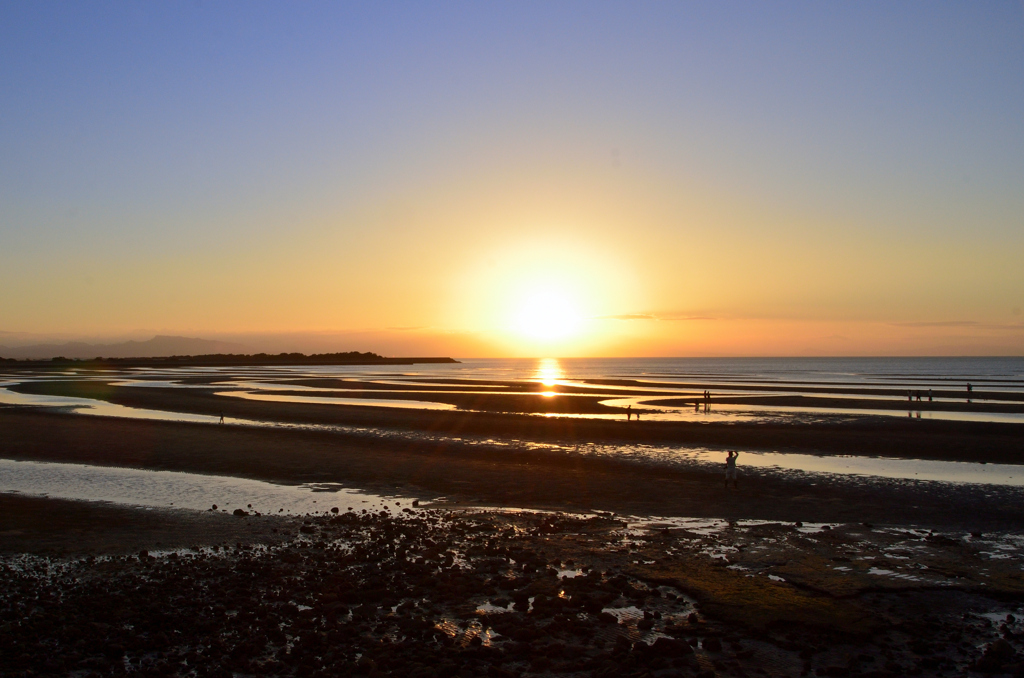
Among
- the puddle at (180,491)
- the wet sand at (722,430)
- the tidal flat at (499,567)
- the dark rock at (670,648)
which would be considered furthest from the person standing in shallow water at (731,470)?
the dark rock at (670,648)

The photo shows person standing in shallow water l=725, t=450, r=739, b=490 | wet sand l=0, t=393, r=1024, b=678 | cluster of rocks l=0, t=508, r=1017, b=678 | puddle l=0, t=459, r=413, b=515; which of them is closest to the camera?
cluster of rocks l=0, t=508, r=1017, b=678

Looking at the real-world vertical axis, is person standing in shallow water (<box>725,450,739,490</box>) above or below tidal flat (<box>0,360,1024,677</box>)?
above

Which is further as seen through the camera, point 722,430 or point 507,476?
point 722,430

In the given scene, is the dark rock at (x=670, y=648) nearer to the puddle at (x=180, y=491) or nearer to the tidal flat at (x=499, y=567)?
the tidal flat at (x=499, y=567)

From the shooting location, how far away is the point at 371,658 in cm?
838

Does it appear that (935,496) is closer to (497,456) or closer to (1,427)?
(497,456)

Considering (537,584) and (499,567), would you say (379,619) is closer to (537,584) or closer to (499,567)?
(537,584)

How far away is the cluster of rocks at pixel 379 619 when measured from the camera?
833 centimetres

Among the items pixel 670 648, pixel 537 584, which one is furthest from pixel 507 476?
pixel 670 648

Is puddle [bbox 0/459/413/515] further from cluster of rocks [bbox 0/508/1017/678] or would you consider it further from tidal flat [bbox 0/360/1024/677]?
cluster of rocks [bbox 0/508/1017/678]

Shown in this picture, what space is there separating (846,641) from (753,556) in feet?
12.6

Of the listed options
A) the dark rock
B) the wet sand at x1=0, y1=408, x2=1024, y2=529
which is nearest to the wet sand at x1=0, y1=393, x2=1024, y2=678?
the dark rock

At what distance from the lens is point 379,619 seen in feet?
31.9

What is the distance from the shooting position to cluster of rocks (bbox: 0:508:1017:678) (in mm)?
8328
